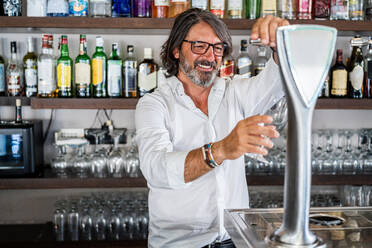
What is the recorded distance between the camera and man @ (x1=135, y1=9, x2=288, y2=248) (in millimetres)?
1466

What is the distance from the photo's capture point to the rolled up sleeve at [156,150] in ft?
3.68

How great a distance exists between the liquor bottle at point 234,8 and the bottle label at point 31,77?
1.04m

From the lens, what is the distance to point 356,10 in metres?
2.27

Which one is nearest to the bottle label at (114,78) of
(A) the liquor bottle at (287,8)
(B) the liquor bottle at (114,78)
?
(B) the liquor bottle at (114,78)

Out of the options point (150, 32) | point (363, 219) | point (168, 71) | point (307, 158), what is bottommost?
point (363, 219)

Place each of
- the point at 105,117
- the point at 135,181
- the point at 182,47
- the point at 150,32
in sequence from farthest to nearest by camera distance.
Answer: the point at 105,117, the point at 150,32, the point at 135,181, the point at 182,47

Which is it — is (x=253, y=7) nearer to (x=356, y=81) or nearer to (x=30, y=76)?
(x=356, y=81)

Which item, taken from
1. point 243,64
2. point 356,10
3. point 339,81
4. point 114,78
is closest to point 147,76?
point 114,78

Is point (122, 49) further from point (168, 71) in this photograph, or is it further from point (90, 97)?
point (168, 71)

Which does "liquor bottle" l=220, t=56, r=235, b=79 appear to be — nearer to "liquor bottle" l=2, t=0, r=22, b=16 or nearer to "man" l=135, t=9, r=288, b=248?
"man" l=135, t=9, r=288, b=248

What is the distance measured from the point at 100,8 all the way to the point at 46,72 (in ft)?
1.37

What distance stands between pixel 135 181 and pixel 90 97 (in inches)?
18.7

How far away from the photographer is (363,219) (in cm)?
99

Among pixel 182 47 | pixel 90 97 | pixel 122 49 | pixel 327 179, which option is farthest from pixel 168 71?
pixel 327 179
